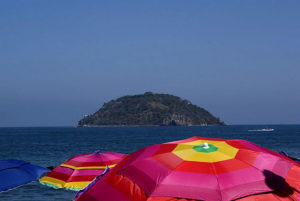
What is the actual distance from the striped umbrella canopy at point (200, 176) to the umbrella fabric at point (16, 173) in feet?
13.5

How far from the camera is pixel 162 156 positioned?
6.02m

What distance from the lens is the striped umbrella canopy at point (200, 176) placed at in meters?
5.50

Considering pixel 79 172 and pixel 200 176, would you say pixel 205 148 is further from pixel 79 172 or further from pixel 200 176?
A: pixel 79 172

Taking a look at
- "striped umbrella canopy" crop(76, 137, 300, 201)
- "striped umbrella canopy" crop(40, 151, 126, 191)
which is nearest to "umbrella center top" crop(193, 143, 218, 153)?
"striped umbrella canopy" crop(76, 137, 300, 201)

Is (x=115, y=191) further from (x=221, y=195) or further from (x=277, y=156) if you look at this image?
(x=277, y=156)

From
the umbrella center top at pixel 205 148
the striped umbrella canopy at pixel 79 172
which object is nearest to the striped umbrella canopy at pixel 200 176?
the umbrella center top at pixel 205 148

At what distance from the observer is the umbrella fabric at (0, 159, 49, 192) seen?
9773mm

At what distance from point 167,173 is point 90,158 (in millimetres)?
5906

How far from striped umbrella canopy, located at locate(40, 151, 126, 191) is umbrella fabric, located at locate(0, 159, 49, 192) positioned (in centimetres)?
28

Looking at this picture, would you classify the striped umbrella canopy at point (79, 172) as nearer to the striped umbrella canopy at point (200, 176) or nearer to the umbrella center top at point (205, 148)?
the striped umbrella canopy at point (200, 176)

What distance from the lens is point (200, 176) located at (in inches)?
221

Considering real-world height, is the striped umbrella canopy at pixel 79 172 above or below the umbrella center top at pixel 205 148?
below

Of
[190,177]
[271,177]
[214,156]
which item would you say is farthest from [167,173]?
[271,177]

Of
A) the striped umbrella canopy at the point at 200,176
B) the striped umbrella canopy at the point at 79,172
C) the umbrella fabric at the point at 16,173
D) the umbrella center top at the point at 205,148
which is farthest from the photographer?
the striped umbrella canopy at the point at 79,172
